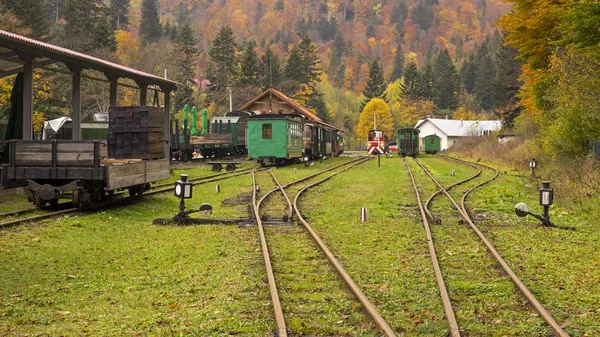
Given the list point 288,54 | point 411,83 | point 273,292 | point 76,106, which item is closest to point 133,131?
point 76,106

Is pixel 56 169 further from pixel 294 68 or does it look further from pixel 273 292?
pixel 294 68

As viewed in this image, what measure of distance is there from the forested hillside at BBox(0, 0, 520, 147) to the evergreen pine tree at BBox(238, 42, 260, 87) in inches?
6.8

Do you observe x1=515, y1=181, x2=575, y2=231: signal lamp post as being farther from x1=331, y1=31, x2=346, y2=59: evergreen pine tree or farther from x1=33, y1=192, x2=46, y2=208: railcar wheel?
x1=331, y1=31, x2=346, y2=59: evergreen pine tree

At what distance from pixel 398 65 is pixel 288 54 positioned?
43.1 meters

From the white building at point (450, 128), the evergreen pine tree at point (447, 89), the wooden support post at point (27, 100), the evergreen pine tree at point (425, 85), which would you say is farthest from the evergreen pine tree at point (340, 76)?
the wooden support post at point (27, 100)

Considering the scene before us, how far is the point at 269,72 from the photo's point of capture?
89875 mm

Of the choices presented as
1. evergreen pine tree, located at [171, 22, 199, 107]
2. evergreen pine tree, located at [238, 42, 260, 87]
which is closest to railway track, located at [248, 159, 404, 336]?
evergreen pine tree, located at [171, 22, 199, 107]

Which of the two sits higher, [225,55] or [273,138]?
[225,55]

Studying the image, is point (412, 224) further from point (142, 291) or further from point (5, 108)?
point (5, 108)

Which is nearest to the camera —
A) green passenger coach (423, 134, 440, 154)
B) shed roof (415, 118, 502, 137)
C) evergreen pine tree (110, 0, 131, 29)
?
green passenger coach (423, 134, 440, 154)

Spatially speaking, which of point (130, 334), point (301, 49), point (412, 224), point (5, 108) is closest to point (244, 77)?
point (301, 49)

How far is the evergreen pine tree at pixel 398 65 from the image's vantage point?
16888cm

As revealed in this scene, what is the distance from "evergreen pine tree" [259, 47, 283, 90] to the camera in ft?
294

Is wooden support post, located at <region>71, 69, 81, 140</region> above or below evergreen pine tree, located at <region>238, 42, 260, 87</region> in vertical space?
below
